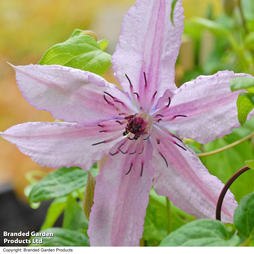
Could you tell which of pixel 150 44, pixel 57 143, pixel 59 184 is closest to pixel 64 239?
pixel 59 184

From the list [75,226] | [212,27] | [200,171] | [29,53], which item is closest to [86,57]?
Result: [200,171]

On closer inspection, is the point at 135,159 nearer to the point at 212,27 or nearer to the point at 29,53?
the point at 212,27

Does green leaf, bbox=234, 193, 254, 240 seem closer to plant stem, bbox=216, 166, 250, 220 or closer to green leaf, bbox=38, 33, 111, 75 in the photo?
plant stem, bbox=216, 166, 250, 220

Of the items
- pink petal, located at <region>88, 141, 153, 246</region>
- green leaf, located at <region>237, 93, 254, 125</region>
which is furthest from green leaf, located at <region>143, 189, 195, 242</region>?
green leaf, located at <region>237, 93, 254, 125</region>

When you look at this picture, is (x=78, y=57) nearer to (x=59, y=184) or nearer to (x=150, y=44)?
(x=150, y=44)

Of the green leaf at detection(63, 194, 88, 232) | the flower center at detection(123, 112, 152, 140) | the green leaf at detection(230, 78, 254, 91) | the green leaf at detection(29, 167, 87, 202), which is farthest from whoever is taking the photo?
the green leaf at detection(63, 194, 88, 232)

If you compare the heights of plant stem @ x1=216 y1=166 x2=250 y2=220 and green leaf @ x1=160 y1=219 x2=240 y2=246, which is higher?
plant stem @ x1=216 y1=166 x2=250 y2=220
